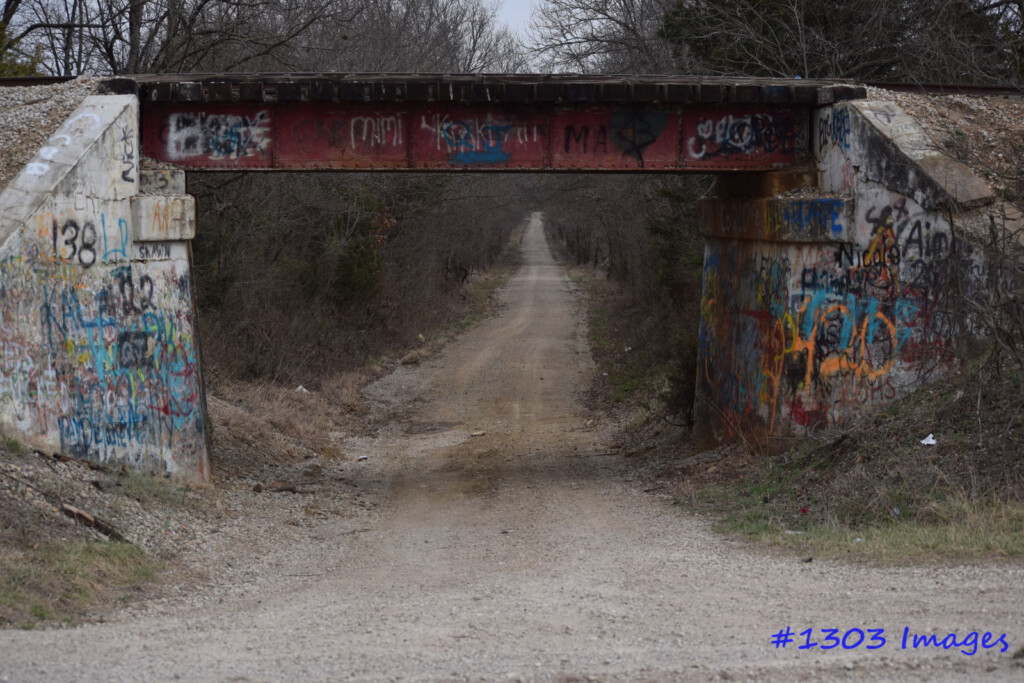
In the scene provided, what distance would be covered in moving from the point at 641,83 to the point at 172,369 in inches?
224

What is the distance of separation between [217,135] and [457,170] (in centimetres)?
256

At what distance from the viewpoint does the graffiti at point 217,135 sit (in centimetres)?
1146

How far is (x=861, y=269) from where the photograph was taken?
37.5 feet

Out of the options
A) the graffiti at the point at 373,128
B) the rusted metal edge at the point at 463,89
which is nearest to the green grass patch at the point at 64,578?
the rusted metal edge at the point at 463,89

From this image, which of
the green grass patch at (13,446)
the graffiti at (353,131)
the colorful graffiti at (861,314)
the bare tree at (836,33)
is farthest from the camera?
the bare tree at (836,33)

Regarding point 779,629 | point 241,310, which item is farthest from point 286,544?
point 241,310

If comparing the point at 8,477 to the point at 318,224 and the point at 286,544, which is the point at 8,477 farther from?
the point at 318,224

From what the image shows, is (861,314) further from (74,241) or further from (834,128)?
(74,241)

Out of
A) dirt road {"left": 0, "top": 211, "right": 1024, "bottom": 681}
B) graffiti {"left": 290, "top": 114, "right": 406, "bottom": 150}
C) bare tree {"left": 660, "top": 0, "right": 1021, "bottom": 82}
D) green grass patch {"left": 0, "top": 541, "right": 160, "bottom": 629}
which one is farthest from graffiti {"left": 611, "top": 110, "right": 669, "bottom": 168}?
bare tree {"left": 660, "top": 0, "right": 1021, "bottom": 82}

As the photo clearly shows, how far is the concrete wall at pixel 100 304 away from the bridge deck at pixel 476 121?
0.60 meters

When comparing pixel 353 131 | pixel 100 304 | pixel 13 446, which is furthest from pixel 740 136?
pixel 13 446

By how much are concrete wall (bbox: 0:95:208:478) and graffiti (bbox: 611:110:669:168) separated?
4589mm

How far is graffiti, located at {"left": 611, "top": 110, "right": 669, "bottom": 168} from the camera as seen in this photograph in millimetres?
11945

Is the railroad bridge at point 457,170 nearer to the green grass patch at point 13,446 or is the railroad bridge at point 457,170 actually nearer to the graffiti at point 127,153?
the graffiti at point 127,153
